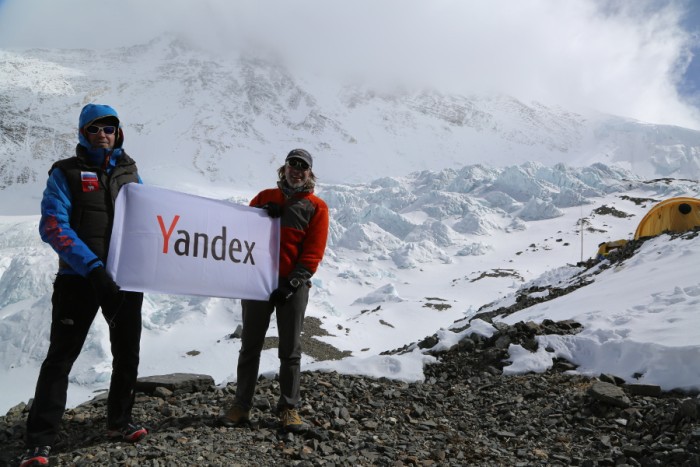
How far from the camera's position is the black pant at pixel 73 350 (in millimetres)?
3230

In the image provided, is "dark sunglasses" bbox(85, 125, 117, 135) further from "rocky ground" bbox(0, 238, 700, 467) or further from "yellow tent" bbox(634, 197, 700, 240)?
"yellow tent" bbox(634, 197, 700, 240)

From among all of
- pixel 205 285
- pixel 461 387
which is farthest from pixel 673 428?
pixel 205 285

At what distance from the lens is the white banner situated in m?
3.68

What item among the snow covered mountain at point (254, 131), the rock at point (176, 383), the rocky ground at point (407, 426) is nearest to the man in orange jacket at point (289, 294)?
the rocky ground at point (407, 426)

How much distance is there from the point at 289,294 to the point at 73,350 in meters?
1.66

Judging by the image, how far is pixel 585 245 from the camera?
55.1m

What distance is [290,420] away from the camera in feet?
12.8

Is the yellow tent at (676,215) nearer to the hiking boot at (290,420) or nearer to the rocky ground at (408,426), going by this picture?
the rocky ground at (408,426)

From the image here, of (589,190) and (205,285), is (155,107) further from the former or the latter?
(205,285)

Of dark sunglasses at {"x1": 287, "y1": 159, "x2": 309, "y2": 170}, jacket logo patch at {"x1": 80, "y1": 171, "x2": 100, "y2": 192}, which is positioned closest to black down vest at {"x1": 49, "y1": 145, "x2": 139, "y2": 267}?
jacket logo patch at {"x1": 80, "y1": 171, "x2": 100, "y2": 192}

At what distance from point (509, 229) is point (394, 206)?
21.6 m

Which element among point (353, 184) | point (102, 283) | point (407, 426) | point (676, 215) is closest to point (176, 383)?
point (102, 283)

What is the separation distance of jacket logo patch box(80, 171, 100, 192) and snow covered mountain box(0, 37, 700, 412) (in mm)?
4185

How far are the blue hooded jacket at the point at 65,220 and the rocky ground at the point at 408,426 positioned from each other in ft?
4.43
